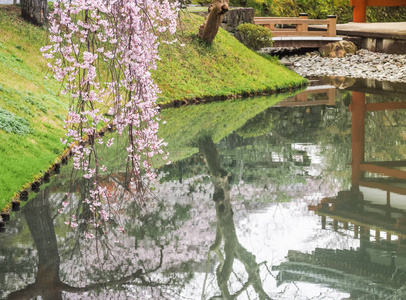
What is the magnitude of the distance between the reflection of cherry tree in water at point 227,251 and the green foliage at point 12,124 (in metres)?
3.63

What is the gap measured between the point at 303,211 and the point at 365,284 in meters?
2.93

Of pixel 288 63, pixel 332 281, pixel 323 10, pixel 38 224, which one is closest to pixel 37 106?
pixel 38 224

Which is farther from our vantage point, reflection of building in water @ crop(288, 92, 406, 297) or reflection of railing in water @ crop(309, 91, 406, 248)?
reflection of railing in water @ crop(309, 91, 406, 248)

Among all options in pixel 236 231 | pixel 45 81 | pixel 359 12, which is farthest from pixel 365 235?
pixel 359 12

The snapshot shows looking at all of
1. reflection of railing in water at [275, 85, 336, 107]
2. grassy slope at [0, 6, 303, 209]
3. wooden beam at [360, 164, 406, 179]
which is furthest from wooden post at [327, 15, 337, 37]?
wooden beam at [360, 164, 406, 179]

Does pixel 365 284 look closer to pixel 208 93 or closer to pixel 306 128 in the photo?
pixel 306 128

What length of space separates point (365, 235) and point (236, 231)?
1.65 m

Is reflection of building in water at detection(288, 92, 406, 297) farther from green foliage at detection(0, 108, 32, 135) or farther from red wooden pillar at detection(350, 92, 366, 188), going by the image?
green foliage at detection(0, 108, 32, 135)

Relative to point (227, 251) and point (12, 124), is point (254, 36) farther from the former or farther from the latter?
point (227, 251)

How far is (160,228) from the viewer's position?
921 centimetres

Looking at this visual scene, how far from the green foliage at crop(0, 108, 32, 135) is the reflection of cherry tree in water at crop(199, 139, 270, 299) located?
363 cm

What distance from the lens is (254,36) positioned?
27484 millimetres

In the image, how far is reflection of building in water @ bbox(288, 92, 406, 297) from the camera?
7.51 meters

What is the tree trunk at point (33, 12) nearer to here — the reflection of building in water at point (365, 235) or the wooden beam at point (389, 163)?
the reflection of building in water at point (365, 235)
